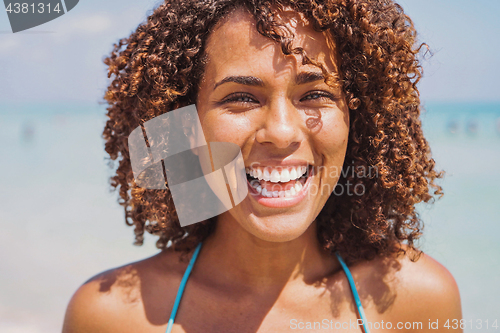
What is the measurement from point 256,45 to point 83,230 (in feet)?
20.5

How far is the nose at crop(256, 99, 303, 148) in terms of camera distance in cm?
206

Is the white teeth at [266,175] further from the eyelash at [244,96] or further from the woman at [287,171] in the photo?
the eyelash at [244,96]

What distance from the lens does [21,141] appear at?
1459 cm

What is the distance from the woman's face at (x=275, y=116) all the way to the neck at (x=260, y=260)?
36 cm

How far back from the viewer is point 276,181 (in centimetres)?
220

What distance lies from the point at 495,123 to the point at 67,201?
58.9ft

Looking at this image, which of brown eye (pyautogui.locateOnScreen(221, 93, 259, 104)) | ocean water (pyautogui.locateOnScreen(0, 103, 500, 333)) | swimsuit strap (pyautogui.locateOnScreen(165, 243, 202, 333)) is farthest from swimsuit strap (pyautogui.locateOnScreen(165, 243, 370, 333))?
brown eye (pyautogui.locateOnScreen(221, 93, 259, 104))

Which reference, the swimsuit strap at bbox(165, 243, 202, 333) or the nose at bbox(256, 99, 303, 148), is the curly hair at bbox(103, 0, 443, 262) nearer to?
the swimsuit strap at bbox(165, 243, 202, 333)

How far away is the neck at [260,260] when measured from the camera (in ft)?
8.54

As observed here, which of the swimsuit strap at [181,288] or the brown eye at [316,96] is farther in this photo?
the swimsuit strap at [181,288]

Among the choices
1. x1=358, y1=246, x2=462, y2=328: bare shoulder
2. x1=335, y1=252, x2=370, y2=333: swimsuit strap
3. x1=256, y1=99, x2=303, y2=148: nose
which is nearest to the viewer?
x1=256, y1=99, x2=303, y2=148: nose

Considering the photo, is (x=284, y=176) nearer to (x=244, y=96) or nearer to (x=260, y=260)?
(x=244, y=96)

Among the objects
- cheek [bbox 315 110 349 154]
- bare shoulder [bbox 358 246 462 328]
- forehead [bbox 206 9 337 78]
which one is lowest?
bare shoulder [bbox 358 246 462 328]

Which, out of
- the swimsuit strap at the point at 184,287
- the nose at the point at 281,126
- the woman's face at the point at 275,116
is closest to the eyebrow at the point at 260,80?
the woman's face at the point at 275,116
